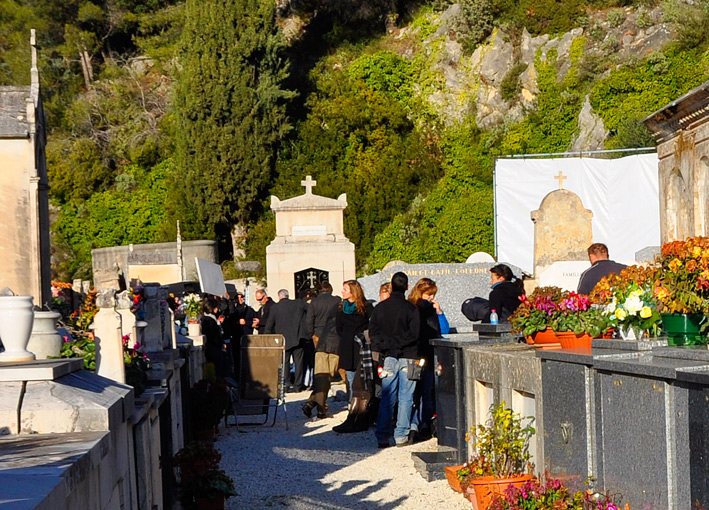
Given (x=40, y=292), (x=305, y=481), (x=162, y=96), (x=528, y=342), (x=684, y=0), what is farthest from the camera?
(x=162, y=96)

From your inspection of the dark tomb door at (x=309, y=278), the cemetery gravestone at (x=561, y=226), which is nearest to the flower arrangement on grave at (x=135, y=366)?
the cemetery gravestone at (x=561, y=226)

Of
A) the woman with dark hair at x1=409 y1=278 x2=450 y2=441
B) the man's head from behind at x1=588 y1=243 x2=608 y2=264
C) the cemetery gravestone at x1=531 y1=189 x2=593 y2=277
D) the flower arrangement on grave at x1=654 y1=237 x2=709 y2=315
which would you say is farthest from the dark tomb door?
the flower arrangement on grave at x1=654 y1=237 x2=709 y2=315

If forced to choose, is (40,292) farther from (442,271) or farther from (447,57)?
(447,57)

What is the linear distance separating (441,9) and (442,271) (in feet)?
82.6

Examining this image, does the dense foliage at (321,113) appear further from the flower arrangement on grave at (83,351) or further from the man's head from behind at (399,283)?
the flower arrangement on grave at (83,351)

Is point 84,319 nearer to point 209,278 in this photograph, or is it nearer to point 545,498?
point 545,498

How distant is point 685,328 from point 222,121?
32.0 metres

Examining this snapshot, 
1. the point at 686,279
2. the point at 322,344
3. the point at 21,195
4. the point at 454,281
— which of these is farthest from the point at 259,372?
the point at 686,279

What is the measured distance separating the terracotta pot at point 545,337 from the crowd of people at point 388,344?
222 cm

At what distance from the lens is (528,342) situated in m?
7.90

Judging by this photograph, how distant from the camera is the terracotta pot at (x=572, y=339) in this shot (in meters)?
6.93

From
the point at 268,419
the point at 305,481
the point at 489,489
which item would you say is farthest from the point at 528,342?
the point at 268,419

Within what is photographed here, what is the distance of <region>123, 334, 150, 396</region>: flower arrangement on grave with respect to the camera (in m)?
6.32

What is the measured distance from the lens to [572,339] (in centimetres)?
701
